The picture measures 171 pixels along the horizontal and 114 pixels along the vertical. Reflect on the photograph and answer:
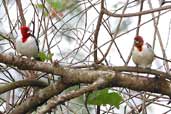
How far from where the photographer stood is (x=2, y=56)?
86cm

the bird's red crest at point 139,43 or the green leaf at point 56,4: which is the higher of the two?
the green leaf at point 56,4

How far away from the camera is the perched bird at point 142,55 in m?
1.11

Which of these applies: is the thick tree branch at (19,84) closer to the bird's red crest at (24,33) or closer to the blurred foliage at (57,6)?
the bird's red crest at (24,33)

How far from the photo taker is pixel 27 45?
4.02ft

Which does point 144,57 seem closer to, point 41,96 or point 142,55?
point 142,55

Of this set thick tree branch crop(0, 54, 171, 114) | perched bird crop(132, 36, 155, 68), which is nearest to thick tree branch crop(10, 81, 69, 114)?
thick tree branch crop(0, 54, 171, 114)

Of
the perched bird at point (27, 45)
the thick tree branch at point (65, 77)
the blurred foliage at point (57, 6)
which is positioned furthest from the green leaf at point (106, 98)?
the blurred foliage at point (57, 6)

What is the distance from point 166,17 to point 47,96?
953mm

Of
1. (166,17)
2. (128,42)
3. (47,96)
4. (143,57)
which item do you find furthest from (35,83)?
(166,17)

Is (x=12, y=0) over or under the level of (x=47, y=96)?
over

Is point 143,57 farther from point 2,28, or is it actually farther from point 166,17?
point 2,28

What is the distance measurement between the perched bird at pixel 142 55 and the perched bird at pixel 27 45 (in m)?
0.28

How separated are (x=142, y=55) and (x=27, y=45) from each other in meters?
0.33

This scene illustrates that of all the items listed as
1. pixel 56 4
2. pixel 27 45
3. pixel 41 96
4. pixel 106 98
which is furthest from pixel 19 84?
pixel 56 4
